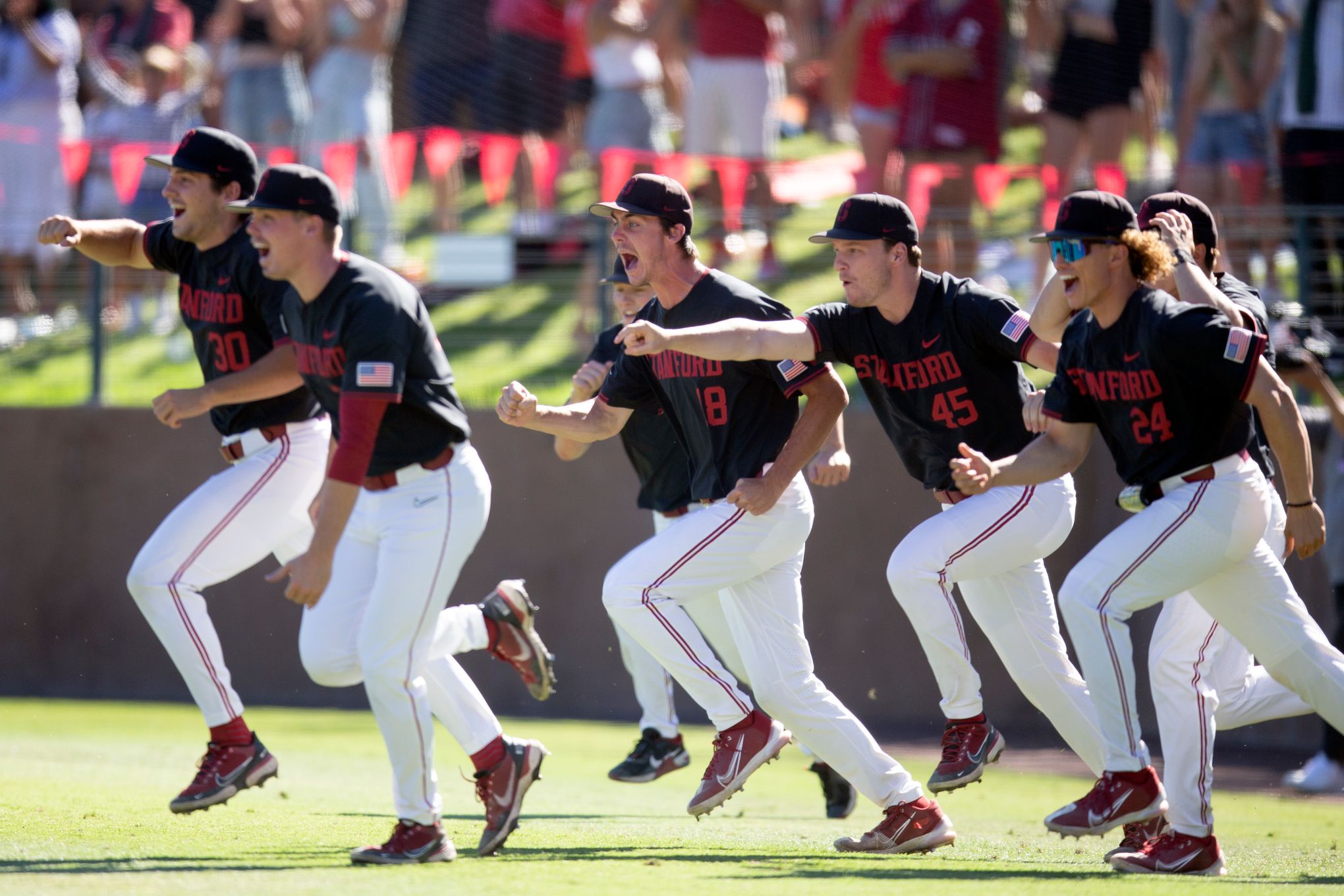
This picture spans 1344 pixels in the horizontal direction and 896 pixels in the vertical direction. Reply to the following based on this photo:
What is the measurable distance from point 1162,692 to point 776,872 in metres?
1.63

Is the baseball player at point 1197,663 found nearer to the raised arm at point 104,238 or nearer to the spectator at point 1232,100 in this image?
the raised arm at point 104,238

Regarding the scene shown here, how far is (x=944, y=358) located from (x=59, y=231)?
3.60 metres

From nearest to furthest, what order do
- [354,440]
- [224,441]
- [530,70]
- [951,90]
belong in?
1. [354,440]
2. [224,441]
3. [951,90]
4. [530,70]

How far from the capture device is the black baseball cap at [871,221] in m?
6.02

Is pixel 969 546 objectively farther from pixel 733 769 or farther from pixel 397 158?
pixel 397 158

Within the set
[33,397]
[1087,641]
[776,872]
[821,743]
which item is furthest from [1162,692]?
[33,397]

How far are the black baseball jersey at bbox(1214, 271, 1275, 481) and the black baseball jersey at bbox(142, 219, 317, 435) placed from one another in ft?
11.7

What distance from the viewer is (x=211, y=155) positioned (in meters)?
6.46

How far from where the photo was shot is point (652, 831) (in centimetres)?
644

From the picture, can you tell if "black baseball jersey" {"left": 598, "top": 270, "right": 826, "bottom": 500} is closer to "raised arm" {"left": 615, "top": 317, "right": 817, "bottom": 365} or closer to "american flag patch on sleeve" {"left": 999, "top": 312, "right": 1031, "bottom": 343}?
"raised arm" {"left": 615, "top": 317, "right": 817, "bottom": 365}

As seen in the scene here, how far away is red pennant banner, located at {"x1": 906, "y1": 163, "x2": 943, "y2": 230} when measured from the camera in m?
11.8

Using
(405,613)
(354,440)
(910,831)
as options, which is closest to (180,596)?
(405,613)

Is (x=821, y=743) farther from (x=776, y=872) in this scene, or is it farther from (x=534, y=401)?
(x=534, y=401)

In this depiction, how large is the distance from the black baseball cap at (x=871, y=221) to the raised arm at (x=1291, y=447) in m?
1.39
